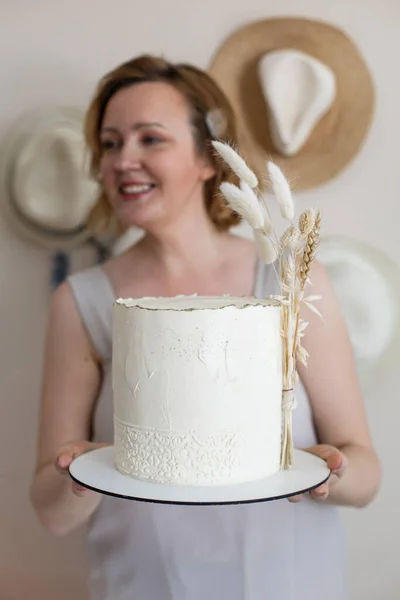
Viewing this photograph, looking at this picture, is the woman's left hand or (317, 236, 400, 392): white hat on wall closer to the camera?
the woman's left hand

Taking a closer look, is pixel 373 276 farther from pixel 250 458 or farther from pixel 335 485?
pixel 250 458

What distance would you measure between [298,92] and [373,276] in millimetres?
427

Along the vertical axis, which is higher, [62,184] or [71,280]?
[62,184]

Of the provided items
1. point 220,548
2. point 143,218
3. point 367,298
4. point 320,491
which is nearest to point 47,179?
point 143,218

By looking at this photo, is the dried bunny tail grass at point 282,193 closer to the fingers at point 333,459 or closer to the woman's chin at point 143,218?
the fingers at point 333,459

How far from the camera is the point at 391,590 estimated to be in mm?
1566

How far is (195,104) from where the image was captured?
1243 millimetres

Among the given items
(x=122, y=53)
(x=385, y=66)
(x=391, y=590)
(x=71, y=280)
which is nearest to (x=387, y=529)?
(x=391, y=590)

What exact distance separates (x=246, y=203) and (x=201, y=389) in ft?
0.72

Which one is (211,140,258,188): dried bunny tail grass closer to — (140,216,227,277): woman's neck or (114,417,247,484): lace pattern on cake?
(114,417,247,484): lace pattern on cake

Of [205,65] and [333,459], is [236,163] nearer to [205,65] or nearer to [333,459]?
[333,459]

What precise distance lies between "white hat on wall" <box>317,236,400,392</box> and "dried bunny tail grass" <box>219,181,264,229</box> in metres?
0.73

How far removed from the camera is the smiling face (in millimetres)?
1191

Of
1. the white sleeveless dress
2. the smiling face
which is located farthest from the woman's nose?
the white sleeveless dress
